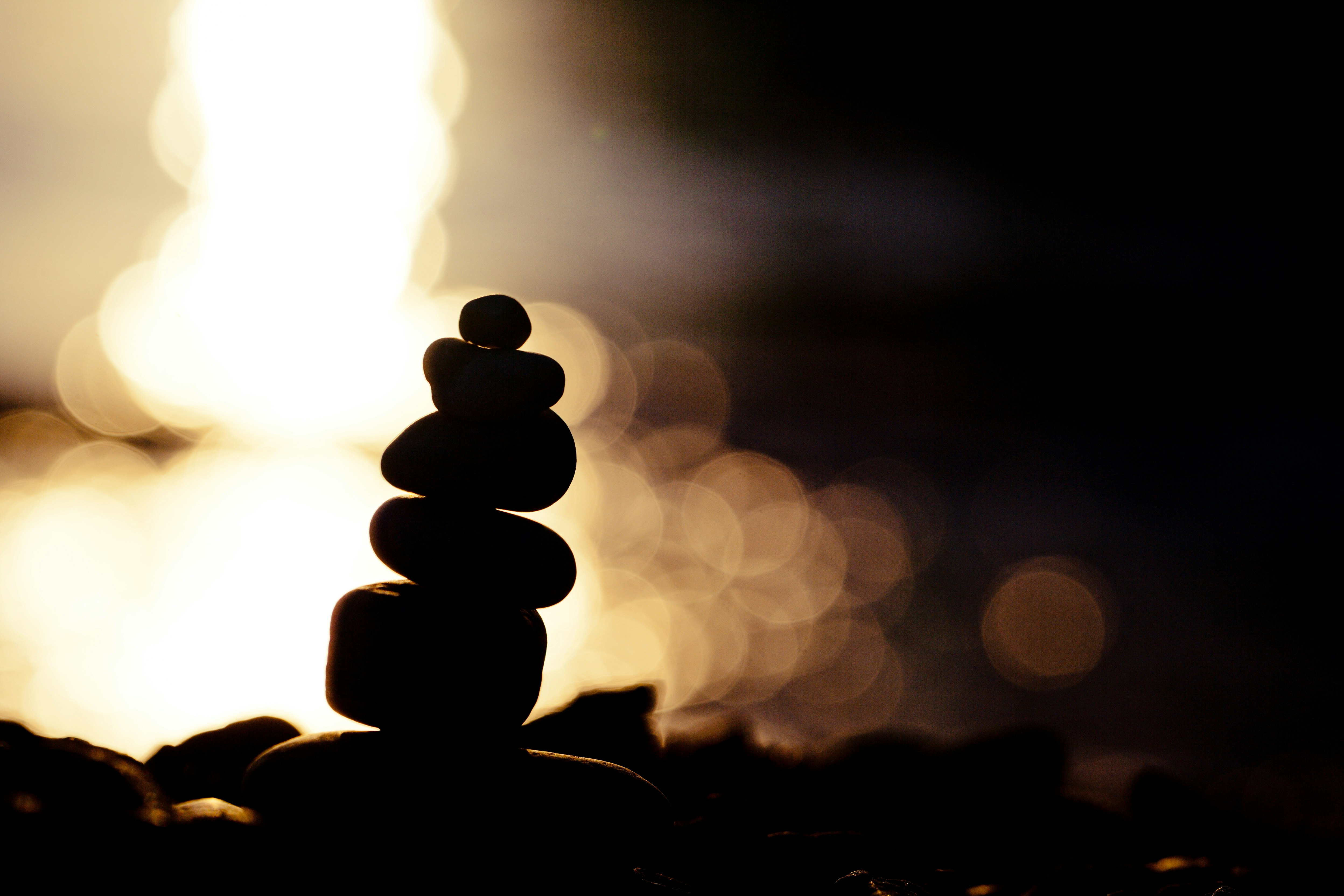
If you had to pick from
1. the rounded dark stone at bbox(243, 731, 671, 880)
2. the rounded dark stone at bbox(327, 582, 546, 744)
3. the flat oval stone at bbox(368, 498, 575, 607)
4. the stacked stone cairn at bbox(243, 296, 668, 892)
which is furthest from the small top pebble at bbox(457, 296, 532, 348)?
the rounded dark stone at bbox(243, 731, 671, 880)

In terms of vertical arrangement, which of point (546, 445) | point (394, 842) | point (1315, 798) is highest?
point (546, 445)

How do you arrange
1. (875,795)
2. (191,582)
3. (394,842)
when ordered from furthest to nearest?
(191,582)
(875,795)
(394,842)

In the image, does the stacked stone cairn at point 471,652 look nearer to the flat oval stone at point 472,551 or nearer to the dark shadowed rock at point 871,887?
the flat oval stone at point 472,551

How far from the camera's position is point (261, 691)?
29.7 ft

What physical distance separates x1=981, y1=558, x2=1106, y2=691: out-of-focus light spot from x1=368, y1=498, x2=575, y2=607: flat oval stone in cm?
1289

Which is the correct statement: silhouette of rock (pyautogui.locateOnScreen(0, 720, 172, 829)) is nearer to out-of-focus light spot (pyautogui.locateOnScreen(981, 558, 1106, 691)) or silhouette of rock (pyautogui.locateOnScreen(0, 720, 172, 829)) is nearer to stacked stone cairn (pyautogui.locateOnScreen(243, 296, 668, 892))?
stacked stone cairn (pyautogui.locateOnScreen(243, 296, 668, 892))

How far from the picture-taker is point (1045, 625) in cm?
1744

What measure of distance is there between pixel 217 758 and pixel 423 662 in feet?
6.37

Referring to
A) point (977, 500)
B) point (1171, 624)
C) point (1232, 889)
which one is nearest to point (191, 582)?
point (1232, 889)

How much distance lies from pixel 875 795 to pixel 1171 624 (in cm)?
1390

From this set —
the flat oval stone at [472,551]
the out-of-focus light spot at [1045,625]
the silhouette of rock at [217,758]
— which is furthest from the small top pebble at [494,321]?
the out-of-focus light spot at [1045,625]

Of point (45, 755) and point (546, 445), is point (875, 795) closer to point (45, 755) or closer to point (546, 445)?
point (546, 445)

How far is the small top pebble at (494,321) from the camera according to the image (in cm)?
377

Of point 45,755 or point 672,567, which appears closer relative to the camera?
point 45,755
